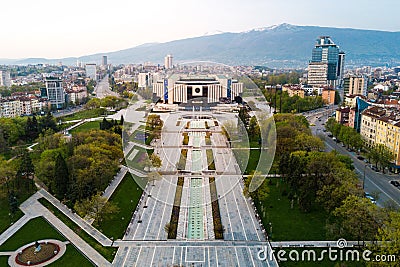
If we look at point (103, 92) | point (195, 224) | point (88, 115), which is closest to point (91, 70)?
point (103, 92)

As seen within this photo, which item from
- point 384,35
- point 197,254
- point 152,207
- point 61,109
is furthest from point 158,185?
point 384,35

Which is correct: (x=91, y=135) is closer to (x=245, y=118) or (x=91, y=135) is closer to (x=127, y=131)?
(x=127, y=131)

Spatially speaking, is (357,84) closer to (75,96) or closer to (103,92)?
(75,96)

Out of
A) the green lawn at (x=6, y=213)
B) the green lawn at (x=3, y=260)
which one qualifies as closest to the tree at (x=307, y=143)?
the green lawn at (x=6, y=213)

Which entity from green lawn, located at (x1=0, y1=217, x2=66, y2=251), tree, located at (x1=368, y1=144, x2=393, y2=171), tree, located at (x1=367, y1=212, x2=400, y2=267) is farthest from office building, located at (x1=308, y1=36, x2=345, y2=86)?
green lawn, located at (x1=0, y1=217, x2=66, y2=251)

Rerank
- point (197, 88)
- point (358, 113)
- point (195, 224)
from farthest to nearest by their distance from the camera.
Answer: point (358, 113) < point (197, 88) < point (195, 224)

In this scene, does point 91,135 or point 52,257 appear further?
point 91,135
